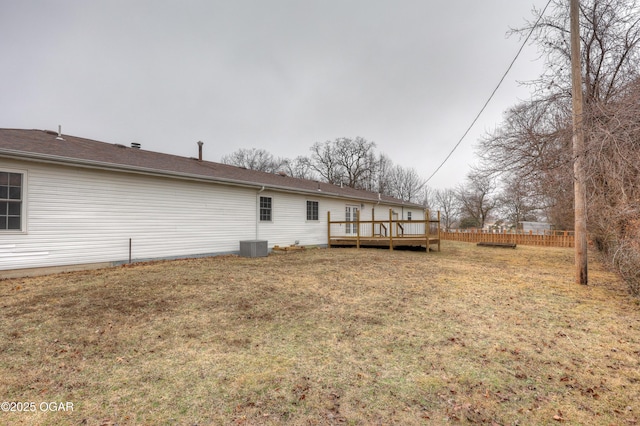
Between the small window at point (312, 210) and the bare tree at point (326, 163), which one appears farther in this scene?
the bare tree at point (326, 163)

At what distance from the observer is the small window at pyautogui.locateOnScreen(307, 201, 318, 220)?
45.5ft

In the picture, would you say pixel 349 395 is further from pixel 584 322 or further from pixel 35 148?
pixel 35 148

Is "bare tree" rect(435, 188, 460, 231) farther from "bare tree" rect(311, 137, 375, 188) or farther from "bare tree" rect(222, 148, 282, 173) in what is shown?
"bare tree" rect(222, 148, 282, 173)

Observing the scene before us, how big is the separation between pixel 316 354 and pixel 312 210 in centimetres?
1121

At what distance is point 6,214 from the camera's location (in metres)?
6.27

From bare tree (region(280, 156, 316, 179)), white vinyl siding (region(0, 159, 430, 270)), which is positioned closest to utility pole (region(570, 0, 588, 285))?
white vinyl siding (region(0, 159, 430, 270))

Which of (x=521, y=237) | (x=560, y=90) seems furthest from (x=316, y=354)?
(x=521, y=237)

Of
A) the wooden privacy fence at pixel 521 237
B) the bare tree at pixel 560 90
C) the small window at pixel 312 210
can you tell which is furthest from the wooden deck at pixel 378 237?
the wooden privacy fence at pixel 521 237

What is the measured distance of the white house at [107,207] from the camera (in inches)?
253

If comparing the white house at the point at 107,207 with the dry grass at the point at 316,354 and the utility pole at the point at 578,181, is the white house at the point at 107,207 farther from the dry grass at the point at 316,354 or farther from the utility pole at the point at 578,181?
the utility pole at the point at 578,181

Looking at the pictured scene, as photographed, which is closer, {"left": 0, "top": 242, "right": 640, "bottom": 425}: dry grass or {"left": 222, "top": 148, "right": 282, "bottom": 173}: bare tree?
{"left": 0, "top": 242, "right": 640, "bottom": 425}: dry grass

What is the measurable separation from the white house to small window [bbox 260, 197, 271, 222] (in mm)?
43

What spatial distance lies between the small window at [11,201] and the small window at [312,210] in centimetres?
979

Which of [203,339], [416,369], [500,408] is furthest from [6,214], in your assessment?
[500,408]
